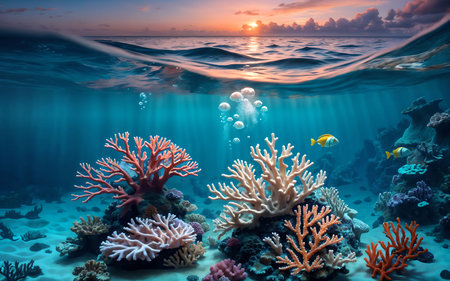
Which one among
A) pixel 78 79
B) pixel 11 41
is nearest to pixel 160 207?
pixel 11 41

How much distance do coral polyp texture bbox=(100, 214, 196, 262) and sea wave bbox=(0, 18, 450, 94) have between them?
25.9 feet

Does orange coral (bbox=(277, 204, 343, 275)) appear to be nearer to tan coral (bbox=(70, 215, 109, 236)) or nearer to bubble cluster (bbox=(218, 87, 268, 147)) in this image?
tan coral (bbox=(70, 215, 109, 236))

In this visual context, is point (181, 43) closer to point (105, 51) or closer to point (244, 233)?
point (105, 51)

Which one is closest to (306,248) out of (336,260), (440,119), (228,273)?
(336,260)

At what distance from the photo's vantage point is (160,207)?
19.6 feet

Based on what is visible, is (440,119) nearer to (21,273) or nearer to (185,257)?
(185,257)

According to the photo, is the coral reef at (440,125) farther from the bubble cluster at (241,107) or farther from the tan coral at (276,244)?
the tan coral at (276,244)

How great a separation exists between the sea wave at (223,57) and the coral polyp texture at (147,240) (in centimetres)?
789

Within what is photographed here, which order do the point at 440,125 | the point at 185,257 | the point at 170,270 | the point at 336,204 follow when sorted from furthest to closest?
the point at 440,125 < the point at 336,204 < the point at 185,257 < the point at 170,270

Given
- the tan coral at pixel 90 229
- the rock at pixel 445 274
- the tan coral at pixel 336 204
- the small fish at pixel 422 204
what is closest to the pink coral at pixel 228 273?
the tan coral at pixel 336 204

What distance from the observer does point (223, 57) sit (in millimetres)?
11781

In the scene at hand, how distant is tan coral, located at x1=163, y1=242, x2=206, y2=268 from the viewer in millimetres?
5262

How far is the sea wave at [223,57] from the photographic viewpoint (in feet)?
33.8

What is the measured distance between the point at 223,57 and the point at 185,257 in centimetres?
935
